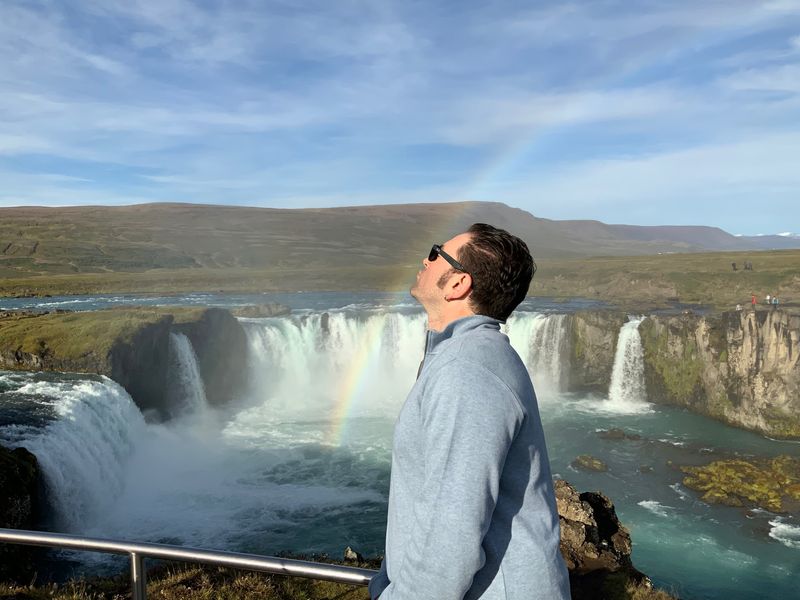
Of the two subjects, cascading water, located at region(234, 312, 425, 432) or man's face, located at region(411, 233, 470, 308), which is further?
cascading water, located at region(234, 312, 425, 432)

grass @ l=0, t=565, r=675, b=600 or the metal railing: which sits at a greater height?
the metal railing

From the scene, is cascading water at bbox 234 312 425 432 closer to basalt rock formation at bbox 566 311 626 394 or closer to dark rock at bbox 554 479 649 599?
basalt rock formation at bbox 566 311 626 394

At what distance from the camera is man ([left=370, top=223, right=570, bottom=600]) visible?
7.45 ft

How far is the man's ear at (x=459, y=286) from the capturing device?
9.23ft

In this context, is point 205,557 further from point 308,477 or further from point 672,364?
point 672,364

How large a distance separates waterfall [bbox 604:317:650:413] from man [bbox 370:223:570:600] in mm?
43456

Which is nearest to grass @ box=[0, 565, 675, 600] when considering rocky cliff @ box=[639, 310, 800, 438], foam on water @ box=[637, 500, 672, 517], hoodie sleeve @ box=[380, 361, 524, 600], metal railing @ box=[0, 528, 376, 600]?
metal railing @ box=[0, 528, 376, 600]

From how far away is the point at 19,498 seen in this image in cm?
1775

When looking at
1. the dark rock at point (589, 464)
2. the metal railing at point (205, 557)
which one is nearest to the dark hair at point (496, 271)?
the metal railing at point (205, 557)

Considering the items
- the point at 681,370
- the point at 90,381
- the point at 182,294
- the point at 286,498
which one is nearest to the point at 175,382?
the point at 90,381

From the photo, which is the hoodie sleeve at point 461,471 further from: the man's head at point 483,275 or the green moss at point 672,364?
the green moss at point 672,364

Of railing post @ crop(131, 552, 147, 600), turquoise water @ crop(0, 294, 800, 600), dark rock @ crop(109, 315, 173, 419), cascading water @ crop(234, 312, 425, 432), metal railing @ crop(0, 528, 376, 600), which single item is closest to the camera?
metal railing @ crop(0, 528, 376, 600)

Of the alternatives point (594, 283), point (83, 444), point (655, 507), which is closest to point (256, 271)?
point (594, 283)

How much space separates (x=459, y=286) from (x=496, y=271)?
0.63 feet
